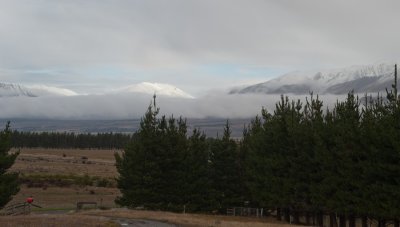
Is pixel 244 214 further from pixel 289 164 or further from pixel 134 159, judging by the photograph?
pixel 134 159

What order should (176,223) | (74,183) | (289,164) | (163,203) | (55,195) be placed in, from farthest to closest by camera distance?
(74,183), (55,195), (163,203), (289,164), (176,223)

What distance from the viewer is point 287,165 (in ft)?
184

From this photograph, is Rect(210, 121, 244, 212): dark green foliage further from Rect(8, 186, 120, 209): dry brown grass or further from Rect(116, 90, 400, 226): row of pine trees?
Rect(8, 186, 120, 209): dry brown grass

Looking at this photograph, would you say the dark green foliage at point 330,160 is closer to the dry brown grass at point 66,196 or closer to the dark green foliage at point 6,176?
the dry brown grass at point 66,196

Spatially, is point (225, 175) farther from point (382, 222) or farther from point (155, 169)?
point (382, 222)

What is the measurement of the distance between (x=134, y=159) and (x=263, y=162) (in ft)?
49.6

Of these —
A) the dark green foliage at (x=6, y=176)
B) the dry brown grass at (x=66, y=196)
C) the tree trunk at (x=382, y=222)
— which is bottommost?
the dry brown grass at (x=66, y=196)

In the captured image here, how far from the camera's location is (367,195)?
43281 mm

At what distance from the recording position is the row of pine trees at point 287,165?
42.6 meters

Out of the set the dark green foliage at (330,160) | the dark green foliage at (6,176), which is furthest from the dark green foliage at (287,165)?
the dark green foliage at (6,176)

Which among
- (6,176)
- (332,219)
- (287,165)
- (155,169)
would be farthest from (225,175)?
(6,176)

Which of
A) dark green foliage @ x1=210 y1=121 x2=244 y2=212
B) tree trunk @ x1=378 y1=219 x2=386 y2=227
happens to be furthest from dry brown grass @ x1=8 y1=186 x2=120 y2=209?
tree trunk @ x1=378 y1=219 x2=386 y2=227

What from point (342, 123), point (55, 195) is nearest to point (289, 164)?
point (342, 123)

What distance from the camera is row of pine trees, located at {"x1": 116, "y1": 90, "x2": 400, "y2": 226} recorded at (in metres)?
42.6
